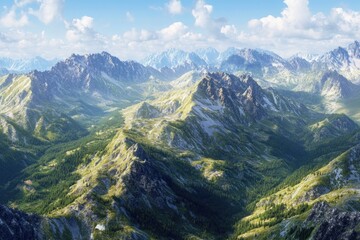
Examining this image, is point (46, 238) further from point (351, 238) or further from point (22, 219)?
point (351, 238)

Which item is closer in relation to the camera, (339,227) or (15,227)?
(339,227)

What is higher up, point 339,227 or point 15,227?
point 15,227

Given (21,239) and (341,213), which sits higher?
(21,239)

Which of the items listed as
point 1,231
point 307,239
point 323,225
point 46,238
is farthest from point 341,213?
point 1,231

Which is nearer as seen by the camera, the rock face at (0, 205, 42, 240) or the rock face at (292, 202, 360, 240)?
the rock face at (292, 202, 360, 240)

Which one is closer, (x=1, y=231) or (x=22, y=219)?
(x=1, y=231)

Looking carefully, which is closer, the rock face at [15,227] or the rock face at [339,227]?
the rock face at [339,227]

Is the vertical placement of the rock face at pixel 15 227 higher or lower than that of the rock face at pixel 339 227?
higher

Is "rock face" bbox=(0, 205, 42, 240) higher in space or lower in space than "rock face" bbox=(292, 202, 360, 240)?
higher
